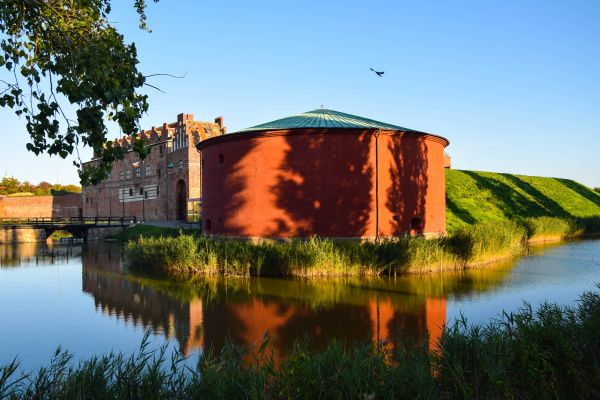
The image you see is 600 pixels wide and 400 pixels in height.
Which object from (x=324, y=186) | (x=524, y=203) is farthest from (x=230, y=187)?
(x=524, y=203)

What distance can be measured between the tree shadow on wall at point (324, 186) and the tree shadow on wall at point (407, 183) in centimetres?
121

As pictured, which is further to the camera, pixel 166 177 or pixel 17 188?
pixel 17 188

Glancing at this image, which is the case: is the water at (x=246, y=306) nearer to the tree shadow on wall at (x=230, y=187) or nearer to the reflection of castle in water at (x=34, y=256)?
the reflection of castle in water at (x=34, y=256)

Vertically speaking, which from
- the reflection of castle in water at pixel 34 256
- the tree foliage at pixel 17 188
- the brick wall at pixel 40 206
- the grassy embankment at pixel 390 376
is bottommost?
the reflection of castle in water at pixel 34 256

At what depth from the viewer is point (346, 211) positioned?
17406 mm

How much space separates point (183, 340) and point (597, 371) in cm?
597

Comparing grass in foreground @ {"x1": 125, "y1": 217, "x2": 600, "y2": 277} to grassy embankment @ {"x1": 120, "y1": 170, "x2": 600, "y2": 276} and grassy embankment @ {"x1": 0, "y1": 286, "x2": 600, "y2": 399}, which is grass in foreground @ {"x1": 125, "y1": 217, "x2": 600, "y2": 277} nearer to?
grassy embankment @ {"x1": 120, "y1": 170, "x2": 600, "y2": 276}

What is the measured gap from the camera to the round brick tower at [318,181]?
1738cm

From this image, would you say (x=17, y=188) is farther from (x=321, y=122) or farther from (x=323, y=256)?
(x=323, y=256)

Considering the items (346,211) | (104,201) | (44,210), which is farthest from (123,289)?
(44,210)

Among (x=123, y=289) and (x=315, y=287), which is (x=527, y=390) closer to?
(x=315, y=287)

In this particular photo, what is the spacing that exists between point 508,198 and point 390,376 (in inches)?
1384

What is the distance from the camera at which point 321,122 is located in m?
18.6

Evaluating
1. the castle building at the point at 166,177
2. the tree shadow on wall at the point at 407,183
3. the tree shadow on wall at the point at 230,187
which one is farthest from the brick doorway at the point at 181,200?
the tree shadow on wall at the point at 407,183
